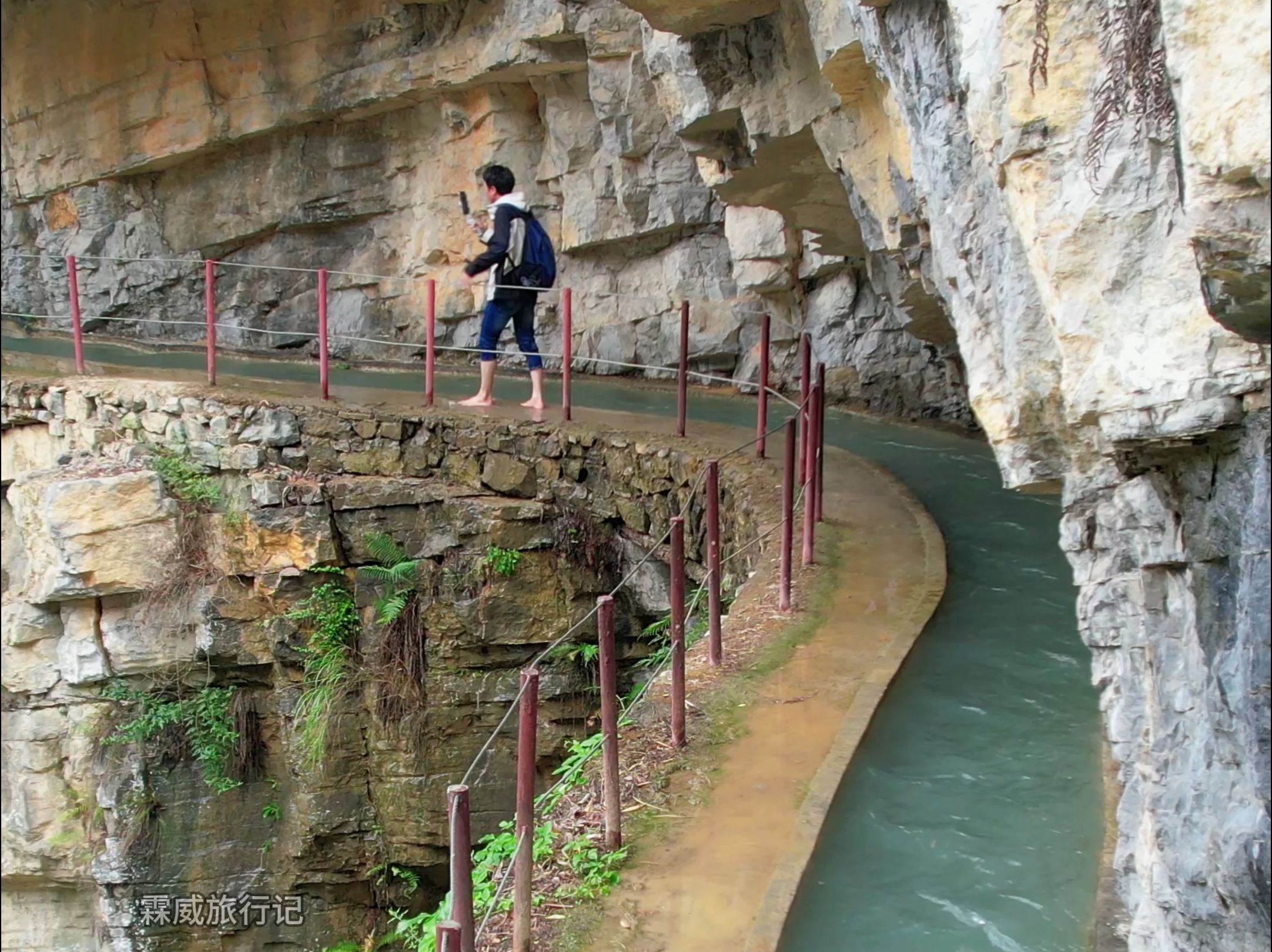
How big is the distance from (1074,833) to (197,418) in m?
7.73

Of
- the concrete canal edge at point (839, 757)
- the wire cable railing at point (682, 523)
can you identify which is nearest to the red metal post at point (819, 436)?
the wire cable railing at point (682, 523)

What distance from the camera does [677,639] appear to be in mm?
4645

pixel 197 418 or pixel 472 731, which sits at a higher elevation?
pixel 197 418

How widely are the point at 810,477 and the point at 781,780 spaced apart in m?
2.60

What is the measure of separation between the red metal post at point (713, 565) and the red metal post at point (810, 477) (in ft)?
4.34

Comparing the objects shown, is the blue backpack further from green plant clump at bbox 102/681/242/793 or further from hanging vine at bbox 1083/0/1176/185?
hanging vine at bbox 1083/0/1176/185

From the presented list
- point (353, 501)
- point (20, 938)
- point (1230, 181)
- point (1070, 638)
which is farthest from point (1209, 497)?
point (20, 938)

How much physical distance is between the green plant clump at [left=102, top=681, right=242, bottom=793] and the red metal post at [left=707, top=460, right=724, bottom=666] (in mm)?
5280

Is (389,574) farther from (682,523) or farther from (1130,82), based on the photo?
(1130,82)

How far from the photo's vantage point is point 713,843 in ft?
13.4

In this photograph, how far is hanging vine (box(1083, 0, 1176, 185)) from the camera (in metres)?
2.54

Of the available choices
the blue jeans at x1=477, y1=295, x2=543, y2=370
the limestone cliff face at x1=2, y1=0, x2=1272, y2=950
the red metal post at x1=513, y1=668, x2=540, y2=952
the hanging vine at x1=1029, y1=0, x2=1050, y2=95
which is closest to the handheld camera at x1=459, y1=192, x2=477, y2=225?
the blue jeans at x1=477, y1=295, x2=543, y2=370

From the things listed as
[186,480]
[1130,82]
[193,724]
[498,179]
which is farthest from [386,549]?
[1130,82]

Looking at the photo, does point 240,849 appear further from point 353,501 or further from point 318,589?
point 353,501
